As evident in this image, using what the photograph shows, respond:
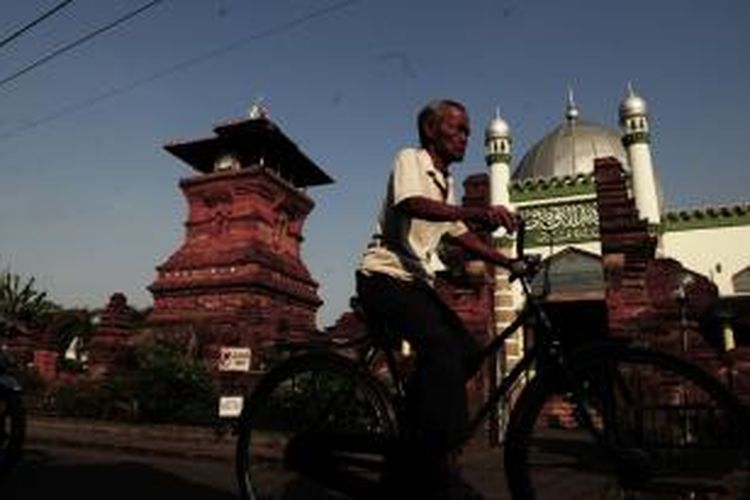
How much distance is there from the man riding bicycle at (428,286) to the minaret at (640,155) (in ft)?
80.7

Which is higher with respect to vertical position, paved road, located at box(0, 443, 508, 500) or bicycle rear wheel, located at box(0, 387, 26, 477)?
bicycle rear wheel, located at box(0, 387, 26, 477)

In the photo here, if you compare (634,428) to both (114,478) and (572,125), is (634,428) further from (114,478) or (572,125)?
(572,125)

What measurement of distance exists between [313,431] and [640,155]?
2720cm

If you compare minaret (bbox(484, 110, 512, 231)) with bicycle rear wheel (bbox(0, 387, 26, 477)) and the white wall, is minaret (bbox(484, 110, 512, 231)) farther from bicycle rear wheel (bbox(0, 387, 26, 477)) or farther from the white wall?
bicycle rear wheel (bbox(0, 387, 26, 477))

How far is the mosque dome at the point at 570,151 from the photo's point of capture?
30688 millimetres

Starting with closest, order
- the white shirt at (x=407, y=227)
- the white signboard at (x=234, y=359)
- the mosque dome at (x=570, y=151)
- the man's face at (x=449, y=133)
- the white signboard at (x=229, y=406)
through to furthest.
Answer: the white shirt at (x=407, y=227)
the man's face at (x=449, y=133)
the white signboard at (x=229, y=406)
the white signboard at (x=234, y=359)
the mosque dome at (x=570, y=151)

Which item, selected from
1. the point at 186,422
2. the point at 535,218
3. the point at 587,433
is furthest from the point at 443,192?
the point at 535,218

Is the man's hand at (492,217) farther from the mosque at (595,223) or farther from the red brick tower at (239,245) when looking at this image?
the red brick tower at (239,245)

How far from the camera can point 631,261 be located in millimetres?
12930

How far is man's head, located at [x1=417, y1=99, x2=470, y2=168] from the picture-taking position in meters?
3.44

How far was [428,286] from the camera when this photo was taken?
3350 mm

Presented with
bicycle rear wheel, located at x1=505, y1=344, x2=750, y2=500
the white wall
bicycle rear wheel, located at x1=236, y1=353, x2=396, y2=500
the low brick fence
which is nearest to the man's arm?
bicycle rear wheel, located at x1=505, y1=344, x2=750, y2=500

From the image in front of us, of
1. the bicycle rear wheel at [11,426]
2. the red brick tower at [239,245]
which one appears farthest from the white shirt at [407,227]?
the red brick tower at [239,245]

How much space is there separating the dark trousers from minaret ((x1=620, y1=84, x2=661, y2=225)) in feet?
81.5
